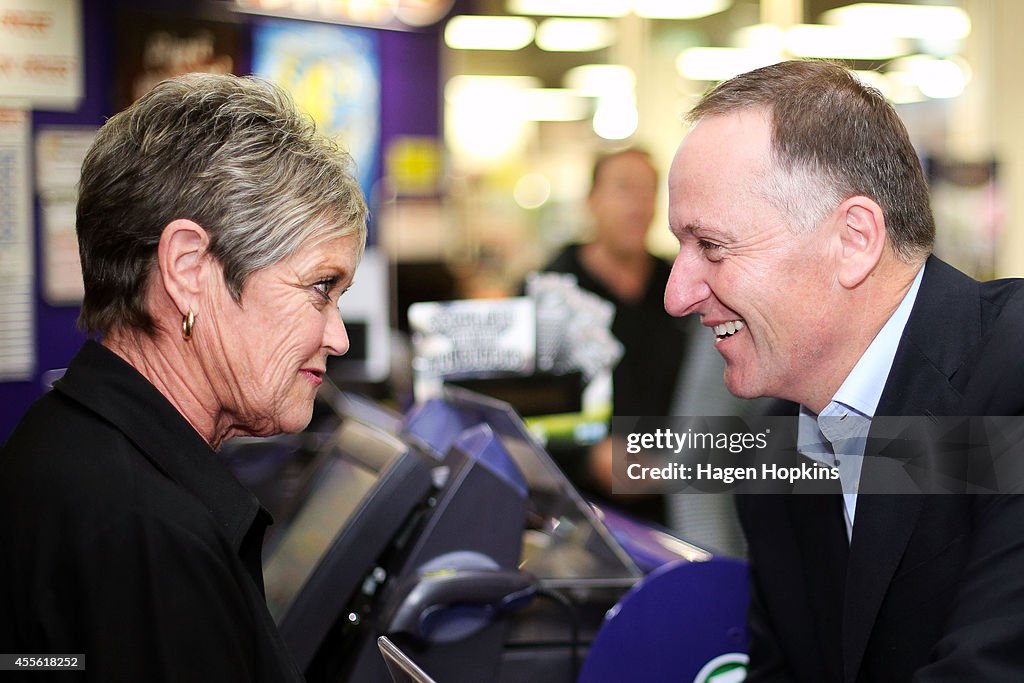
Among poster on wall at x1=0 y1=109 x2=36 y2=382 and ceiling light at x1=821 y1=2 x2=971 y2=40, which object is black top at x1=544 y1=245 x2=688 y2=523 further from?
ceiling light at x1=821 y1=2 x2=971 y2=40

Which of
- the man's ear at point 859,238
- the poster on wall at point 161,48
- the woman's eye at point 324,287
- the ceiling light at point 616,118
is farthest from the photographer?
the ceiling light at point 616,118

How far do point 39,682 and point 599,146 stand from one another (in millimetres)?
5757

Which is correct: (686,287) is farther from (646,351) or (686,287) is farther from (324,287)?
(646,351)

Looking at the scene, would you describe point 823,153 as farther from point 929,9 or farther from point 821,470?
point 929,9

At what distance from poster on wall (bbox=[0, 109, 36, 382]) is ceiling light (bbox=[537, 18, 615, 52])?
3.02 metres

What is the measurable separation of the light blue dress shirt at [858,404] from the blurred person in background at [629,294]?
6.31ft

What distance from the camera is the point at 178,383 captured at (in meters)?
1.24

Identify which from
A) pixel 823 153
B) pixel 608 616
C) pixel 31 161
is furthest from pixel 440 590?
pixel 31 161

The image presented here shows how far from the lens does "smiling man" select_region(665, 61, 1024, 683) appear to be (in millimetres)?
1346

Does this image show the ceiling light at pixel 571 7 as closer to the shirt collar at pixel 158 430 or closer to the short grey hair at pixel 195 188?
the short grey hair at pixel 195 188

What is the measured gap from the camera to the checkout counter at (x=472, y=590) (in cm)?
154

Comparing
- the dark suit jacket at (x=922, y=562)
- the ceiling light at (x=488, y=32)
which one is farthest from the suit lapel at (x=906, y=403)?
the ceiling light at (x=488, y=32)

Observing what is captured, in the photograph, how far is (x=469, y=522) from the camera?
Answer: 1.60 metres

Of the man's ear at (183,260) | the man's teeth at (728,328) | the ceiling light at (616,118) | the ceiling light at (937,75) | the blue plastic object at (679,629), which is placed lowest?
the blue plastic object at (679,629)
